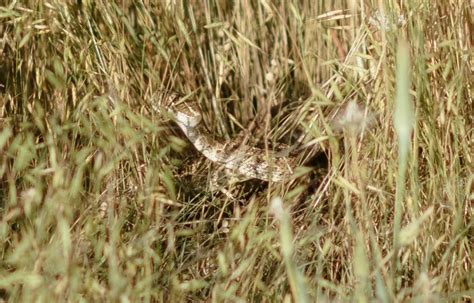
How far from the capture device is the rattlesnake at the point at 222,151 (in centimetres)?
353

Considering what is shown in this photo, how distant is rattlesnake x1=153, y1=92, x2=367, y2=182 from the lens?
3.53 metres

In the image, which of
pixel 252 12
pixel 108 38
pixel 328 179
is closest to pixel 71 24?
pixel 108 38

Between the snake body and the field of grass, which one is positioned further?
the snake body

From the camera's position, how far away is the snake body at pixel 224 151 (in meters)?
3.54

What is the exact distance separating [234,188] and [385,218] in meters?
0.82

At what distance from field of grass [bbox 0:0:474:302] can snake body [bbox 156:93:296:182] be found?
0.06 metres

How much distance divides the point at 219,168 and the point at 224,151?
8 centimetres

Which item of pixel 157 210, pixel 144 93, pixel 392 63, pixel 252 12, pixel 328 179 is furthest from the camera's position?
pixel 252 12

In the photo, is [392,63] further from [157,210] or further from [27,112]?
[27,112]

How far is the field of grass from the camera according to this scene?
7.94 feet

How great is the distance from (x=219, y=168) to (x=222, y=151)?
73mm

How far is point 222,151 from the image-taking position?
12.0ft

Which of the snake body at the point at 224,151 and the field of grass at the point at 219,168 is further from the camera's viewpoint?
the snake body at the point at 224,151

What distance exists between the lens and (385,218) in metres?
2.83
